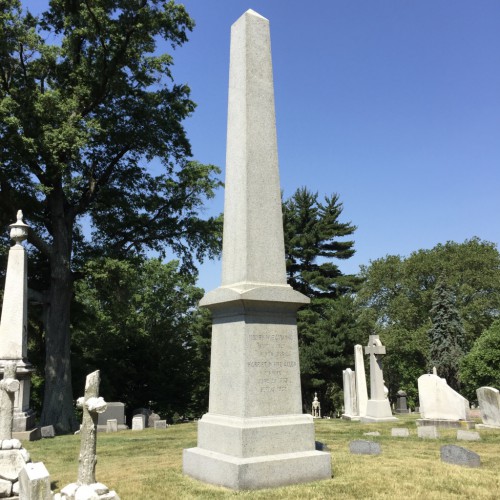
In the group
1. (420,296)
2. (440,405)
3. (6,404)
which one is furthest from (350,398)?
(420,296)

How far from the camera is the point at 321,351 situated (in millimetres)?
31969

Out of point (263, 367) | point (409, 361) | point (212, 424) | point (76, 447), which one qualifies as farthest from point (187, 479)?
point (409, 361)

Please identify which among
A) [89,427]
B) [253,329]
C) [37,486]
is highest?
[253,329]

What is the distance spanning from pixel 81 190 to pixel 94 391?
1658 cm

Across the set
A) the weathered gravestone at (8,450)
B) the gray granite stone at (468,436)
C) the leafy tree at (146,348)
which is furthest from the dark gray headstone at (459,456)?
the leafy tree at (146,348)

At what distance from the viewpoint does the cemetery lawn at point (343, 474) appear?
5273mm

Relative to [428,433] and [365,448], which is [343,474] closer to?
[365,448]

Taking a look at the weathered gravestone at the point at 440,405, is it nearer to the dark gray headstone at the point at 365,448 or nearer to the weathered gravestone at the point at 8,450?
the dark gray headstone at the point at 365,448

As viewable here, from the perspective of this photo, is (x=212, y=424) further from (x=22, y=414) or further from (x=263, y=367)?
(x=22, y=414)

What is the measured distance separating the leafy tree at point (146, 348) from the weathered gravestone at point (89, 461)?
15.6 metres

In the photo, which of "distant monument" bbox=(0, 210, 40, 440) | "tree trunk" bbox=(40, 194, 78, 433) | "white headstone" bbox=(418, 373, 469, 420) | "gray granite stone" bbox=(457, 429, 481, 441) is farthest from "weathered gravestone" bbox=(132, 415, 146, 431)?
"gray granite stone" bbox=(457, 429, 481, 441)

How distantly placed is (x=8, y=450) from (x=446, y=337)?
38.1 m

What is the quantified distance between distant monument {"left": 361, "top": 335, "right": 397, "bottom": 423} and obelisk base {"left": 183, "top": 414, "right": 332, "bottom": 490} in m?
10.4

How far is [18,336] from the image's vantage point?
1215 cm
